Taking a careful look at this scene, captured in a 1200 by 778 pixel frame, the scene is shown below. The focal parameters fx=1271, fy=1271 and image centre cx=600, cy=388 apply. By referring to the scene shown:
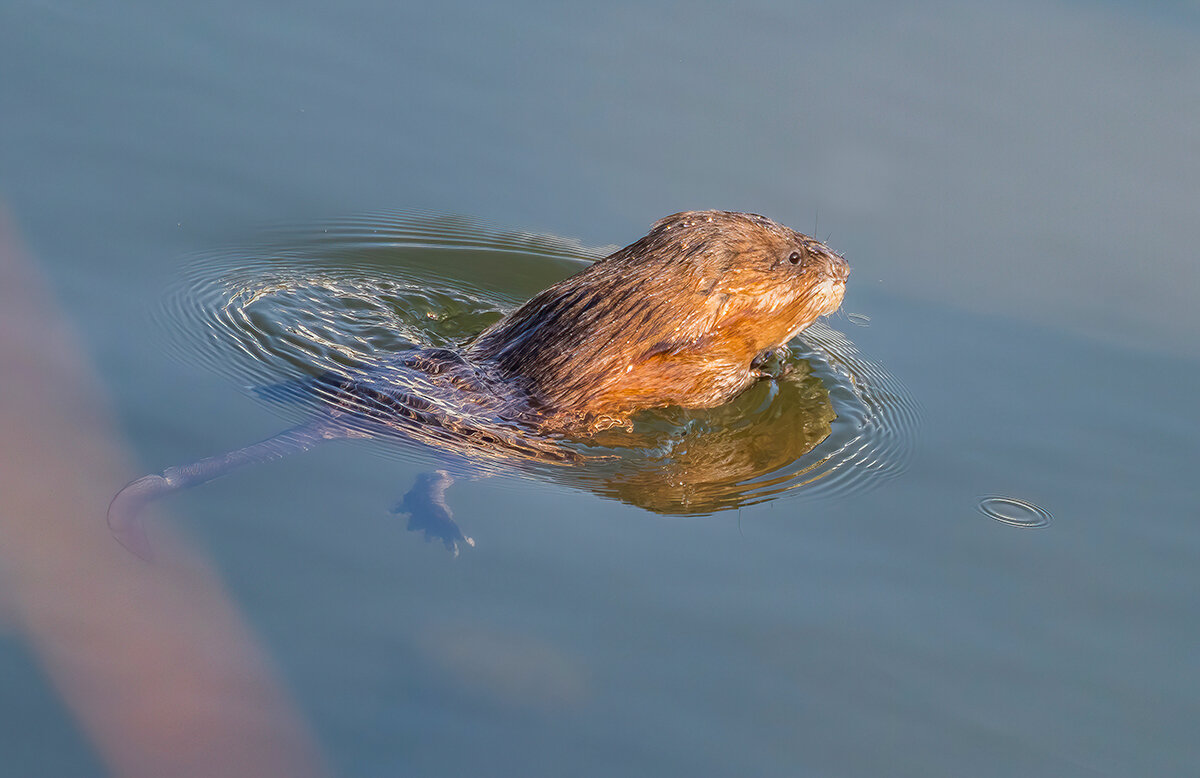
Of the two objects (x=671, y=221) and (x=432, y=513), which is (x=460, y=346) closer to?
(x=671, y=221)

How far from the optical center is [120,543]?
3.55m

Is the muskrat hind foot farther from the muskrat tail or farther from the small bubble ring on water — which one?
the small bubble ring on water

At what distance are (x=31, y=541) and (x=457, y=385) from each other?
1595 millimetres

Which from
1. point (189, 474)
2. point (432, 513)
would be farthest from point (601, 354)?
point (189, 474)

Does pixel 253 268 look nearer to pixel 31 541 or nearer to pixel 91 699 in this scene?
pixel 31 541

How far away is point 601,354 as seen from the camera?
180 inches

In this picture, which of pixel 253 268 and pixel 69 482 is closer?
pixel 69 482

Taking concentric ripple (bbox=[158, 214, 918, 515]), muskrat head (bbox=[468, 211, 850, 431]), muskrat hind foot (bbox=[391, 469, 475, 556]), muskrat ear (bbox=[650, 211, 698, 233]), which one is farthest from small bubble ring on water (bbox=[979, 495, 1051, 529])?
muskrat hind foot (bbox=[391, 469, 475, 556])

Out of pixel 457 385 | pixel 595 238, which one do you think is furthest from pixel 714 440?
pixel 595 238

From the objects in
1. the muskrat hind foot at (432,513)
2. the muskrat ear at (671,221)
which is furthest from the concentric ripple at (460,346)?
the muskrat ear at (671,221)

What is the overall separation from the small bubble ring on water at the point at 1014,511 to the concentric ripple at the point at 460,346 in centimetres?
37

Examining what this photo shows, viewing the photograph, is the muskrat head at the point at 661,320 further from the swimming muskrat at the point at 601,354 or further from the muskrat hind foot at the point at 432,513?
the muskrat hind foot at the point at 432,513

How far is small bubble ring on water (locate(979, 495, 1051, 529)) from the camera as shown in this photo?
4328mm

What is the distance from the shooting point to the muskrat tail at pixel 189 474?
11.8 feet
